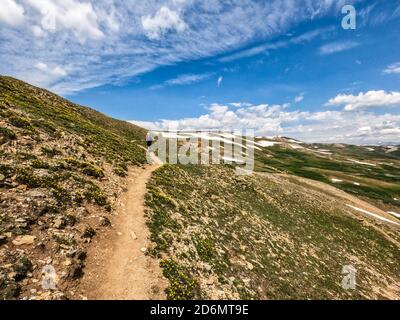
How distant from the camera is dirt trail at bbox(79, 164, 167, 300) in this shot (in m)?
12.9

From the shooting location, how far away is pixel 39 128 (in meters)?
25.3

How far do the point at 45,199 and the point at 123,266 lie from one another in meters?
6.37

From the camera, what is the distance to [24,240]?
43.0ft

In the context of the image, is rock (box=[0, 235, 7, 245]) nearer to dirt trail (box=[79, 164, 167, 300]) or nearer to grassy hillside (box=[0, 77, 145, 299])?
grassy hillside (box=[0, 77, 145, 299])

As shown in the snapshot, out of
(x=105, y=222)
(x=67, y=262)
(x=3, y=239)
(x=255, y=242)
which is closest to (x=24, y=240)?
(x=3, y=239)

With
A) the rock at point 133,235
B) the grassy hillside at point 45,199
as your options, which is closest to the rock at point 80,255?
the grassy hillside at point 45,199

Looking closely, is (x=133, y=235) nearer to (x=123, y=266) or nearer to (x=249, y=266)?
(x=123, y=266)

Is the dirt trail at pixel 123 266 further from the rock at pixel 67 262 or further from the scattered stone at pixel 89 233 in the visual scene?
the rock at pixel 67 262

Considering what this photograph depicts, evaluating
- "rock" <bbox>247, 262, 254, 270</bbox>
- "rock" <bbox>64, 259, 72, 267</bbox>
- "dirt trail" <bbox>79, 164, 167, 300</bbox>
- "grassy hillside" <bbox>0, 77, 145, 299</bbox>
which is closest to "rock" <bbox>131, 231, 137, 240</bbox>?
"dirt trail" <bbox>79, 164, 167, 300</bbox>

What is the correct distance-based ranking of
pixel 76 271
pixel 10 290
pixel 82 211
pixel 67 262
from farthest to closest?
pixel 82 211 → pixel 67 262 → pixel 76 271 → pixel 10 290

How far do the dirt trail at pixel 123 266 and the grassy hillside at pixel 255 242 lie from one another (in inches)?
32.9
